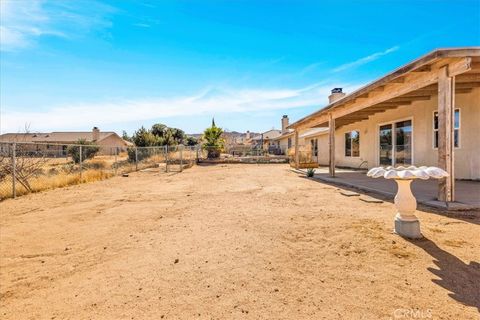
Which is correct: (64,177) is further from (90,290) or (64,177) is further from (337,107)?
(337,107)

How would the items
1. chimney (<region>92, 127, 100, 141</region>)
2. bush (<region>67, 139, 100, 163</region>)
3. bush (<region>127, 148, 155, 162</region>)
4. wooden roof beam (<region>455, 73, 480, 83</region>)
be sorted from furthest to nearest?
chimney (<region>92, 127, 100, 141</region>), bush (<region>127, 148, 155, 162</region>), bush (<region>67, 139, 100, 163</region>), wooden roof beam (<region>455, 73, 480, 83</region>)

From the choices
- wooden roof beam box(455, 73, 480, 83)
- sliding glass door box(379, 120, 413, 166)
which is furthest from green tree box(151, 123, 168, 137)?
wooden roof beam box(455, 73, 480, 83)

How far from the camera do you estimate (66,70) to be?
39.3 feet

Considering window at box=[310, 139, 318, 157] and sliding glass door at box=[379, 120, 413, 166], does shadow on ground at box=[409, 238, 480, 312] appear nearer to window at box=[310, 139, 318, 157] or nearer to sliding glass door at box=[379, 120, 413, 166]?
sliding glass door at box=[379, 120, 413, 166]

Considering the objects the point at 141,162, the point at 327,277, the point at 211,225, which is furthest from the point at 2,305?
the point at 141,162

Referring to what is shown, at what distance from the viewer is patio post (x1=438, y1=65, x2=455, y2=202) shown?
5.43 m

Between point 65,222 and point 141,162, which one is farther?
point 141,162

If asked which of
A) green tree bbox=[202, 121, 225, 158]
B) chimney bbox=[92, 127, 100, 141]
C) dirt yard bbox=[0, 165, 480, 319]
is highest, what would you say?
chimney bbox=[92, 127, 100, 141]

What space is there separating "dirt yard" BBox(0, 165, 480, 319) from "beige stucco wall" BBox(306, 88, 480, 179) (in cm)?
569

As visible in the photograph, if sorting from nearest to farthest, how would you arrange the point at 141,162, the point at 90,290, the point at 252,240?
the point at 90,290
the point at 252,240
the point at 141,162

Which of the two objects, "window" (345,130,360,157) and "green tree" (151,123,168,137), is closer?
"window" (345,130,360,157)

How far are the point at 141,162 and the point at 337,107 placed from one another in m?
14.8

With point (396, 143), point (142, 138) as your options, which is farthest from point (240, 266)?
point (142, 138)

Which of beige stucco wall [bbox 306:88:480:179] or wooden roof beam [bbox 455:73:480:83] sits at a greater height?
wooden roof beam [bbox 455:73:480:83]
